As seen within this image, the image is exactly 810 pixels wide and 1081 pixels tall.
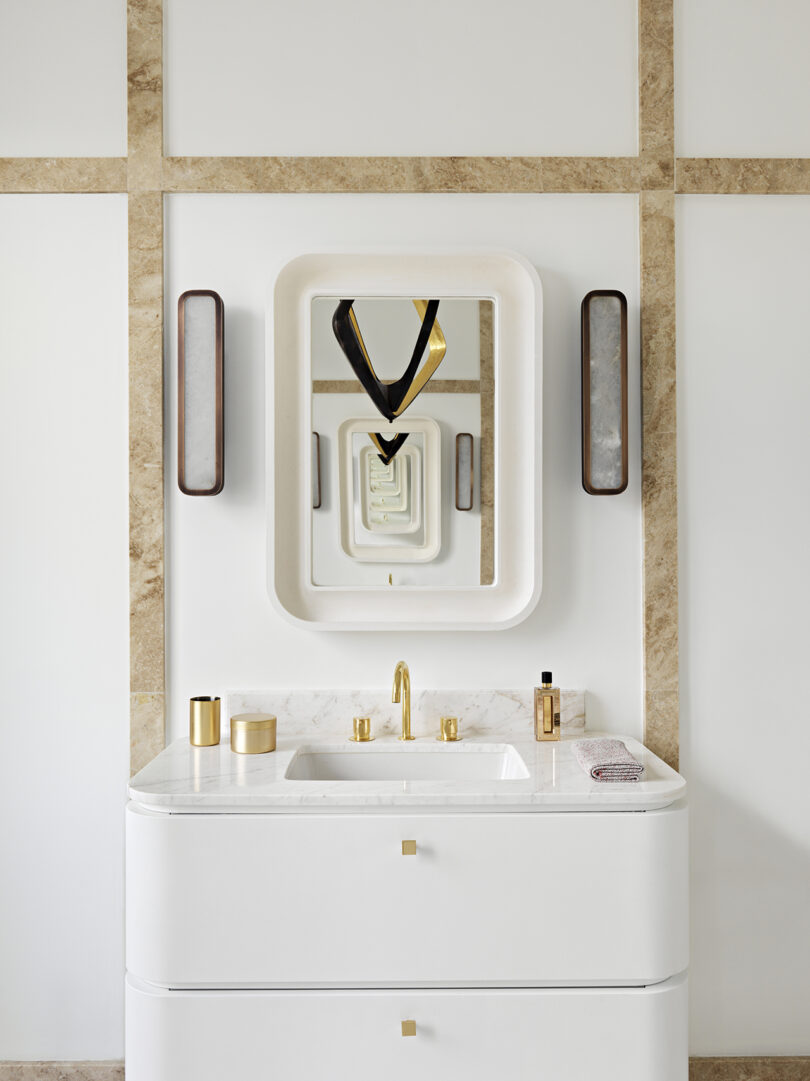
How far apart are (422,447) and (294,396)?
32 cm

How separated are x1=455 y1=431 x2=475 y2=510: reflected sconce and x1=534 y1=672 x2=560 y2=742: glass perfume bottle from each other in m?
0.43

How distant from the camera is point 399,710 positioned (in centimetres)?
189

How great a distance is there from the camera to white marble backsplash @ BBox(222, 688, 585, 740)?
6.15ft

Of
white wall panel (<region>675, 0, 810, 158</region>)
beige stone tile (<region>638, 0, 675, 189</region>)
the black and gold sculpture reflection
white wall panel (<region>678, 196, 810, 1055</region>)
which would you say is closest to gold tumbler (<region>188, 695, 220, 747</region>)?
the black and gold sculpture reflection

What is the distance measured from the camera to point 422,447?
1872mm

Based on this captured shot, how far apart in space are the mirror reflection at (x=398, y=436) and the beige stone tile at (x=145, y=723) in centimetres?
47

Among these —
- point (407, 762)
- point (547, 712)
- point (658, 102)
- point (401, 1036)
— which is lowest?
point (401, 1036)

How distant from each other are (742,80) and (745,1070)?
2275 millimetres

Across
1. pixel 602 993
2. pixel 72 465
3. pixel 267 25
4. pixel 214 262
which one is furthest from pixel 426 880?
pixel 267 25

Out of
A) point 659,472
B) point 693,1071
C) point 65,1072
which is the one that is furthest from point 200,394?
point 693,1071

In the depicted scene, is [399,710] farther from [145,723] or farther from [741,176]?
[741,176]

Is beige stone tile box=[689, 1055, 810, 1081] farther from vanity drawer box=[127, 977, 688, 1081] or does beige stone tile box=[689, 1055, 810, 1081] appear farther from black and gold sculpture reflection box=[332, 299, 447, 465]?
black and gold sculpture reflection box=[332, 299, 447, 465]

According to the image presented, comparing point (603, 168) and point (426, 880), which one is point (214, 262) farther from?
point (426, 880)

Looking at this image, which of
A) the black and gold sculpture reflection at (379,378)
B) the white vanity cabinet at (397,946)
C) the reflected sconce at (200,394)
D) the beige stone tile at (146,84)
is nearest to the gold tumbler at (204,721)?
the white vanity cabinet at (397,946)
